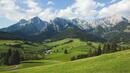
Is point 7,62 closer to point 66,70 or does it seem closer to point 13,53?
point 13,53

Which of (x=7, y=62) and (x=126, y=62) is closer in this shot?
(x=126, y=62)

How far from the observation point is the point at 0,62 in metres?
193

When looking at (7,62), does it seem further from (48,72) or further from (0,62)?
(48,72)

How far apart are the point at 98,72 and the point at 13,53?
152168 mm

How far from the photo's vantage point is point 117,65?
52344 millimetres

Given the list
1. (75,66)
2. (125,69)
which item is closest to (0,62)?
(75,66)

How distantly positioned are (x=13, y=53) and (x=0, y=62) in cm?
1139

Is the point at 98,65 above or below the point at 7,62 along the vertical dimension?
above

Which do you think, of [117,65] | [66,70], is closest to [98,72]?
[117,65]

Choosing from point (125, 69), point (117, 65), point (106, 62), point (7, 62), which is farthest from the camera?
point (7, 62)

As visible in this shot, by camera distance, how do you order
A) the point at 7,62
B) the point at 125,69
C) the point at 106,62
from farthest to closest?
1. the point at 7,62
2. the point at 106,62
3. the point at 125,69

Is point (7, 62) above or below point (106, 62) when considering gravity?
below

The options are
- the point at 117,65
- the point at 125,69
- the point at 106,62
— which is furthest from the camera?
the point at 106,62

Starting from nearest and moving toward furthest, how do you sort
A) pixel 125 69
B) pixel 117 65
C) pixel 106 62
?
pixel 125 69, pixel 117 65, pixel 106 62
